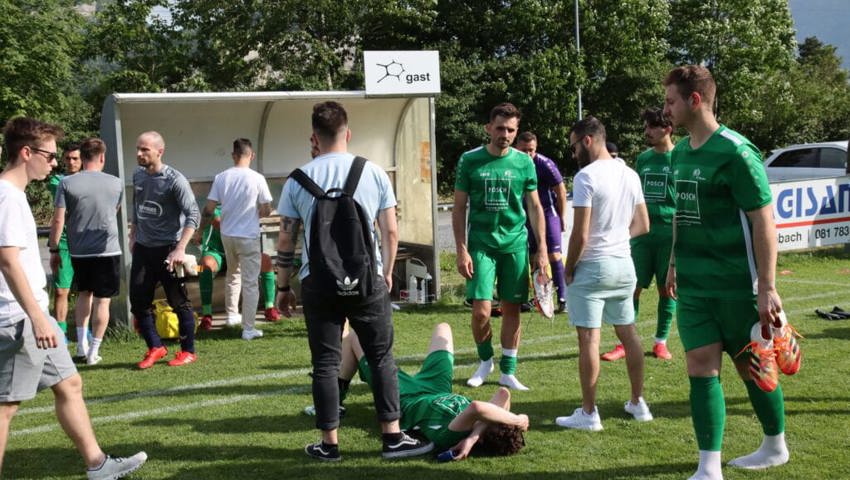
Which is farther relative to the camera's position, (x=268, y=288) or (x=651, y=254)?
(x=268, y=288)

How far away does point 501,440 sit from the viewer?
4715mm

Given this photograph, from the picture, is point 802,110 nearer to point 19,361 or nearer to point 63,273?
point 63,273

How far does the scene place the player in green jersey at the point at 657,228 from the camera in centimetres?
712

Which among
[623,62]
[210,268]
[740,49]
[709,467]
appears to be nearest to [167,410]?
[210,268]

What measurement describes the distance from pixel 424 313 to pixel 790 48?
43.6 metres

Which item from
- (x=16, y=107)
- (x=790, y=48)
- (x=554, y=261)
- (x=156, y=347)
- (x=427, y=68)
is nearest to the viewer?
(x=156, y=347)

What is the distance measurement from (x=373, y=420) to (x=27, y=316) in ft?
7.74

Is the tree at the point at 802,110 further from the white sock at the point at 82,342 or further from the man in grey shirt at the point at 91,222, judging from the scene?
the white sock at the point at 82,342

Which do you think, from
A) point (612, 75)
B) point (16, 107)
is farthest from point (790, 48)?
point (16, 107)

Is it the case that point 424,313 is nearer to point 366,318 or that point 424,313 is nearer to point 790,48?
point 366,318

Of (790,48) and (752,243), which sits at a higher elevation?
(790,48)

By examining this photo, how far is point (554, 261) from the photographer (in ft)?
31.8

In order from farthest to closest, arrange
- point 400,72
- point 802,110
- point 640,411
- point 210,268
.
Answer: point 802,110 → point 400,72 → point 210,268 → point 640,411

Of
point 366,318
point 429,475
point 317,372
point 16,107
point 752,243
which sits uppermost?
point 16,107
